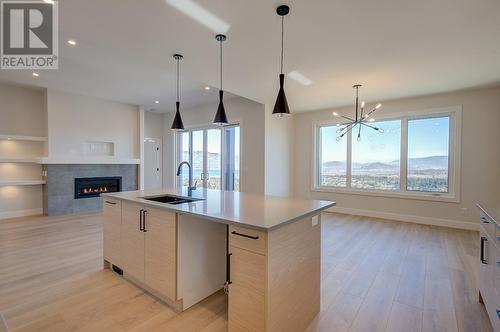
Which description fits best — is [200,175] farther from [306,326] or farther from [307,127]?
[306,326]

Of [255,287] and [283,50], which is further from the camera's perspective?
[283,50]

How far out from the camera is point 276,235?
1.50 m

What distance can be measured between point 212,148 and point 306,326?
18.1ft

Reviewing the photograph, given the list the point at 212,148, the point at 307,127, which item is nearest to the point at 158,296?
the point at 212,148

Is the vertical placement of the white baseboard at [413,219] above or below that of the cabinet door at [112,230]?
below

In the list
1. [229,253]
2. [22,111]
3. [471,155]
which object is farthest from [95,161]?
[471,155]

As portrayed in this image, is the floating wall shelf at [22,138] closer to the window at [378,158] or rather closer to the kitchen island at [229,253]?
the kitchen island at [229,253]

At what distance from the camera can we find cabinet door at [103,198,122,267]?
2547mm

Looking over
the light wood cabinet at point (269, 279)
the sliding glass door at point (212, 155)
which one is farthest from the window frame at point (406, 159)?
the light wood cabinet at point (269, 279)

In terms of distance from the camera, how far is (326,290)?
2365mm

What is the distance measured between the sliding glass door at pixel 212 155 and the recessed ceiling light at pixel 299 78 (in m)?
2.49

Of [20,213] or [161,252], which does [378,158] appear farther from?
[20,213]

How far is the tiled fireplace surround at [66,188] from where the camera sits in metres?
5.34

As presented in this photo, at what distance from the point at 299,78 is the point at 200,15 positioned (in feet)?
6.86
